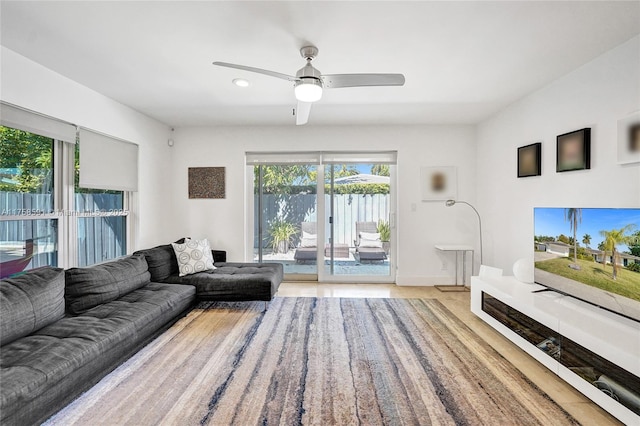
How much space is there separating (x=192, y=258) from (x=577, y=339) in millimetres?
3592

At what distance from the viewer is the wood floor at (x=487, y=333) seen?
1.81m

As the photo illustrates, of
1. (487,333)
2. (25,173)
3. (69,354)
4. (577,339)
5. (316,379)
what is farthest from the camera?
(487,333)

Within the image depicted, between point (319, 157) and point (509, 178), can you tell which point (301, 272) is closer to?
point (319, 157)

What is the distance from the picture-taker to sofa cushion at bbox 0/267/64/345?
1.87 metres

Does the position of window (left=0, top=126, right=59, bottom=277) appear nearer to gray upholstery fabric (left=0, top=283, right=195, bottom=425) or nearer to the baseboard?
gray upholstery fabric (left=0, top=283, right=195, bottom=425)

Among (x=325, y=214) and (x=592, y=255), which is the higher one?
(x=325, y=214)

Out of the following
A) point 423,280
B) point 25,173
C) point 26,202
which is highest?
point 25,173

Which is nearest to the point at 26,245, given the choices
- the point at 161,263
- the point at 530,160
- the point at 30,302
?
the point at 30,302

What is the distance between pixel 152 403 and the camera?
1854 mm

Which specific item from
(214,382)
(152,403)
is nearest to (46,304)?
(152,403)

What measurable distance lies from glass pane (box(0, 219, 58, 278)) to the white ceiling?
4.58ft

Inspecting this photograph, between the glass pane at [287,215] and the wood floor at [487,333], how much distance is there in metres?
0.46

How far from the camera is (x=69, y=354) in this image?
5.71ft

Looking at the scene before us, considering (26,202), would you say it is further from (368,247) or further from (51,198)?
(368,247)
